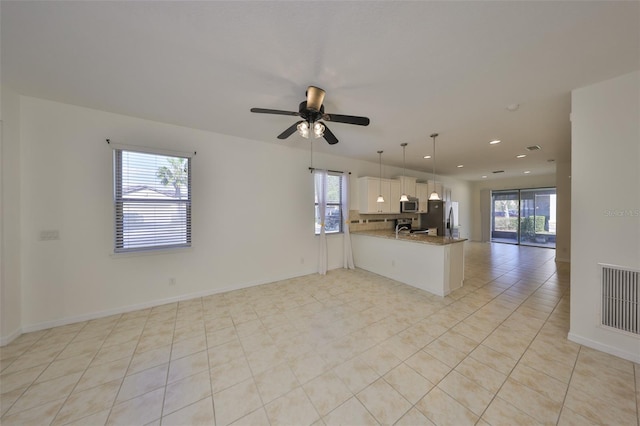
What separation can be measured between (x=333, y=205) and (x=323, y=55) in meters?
3.50

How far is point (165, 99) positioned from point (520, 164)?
7988 mm

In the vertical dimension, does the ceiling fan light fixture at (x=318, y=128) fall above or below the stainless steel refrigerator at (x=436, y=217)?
above

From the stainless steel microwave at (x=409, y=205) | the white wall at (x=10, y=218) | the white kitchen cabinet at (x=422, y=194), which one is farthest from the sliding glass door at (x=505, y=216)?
the white wall at (x=10, y=218)

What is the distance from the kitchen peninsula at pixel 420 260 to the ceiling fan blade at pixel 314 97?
9.36 feet

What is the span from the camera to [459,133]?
3455 millimetres

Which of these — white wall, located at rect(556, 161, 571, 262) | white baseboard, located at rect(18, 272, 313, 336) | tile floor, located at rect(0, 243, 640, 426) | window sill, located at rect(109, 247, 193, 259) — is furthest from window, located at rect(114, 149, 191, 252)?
white wall, located at rect(556, 161, 571, 262)

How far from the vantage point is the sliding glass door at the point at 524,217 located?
7.55m

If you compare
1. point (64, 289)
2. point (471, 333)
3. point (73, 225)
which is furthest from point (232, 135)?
point (471, 333)

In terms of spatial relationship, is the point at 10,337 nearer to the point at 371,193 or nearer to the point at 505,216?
the point at 371,193

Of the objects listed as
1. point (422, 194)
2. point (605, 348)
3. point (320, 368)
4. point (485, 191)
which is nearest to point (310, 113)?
point (320, 368)

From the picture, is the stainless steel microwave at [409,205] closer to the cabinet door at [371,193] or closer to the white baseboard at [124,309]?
the cabinet door at [371,193]

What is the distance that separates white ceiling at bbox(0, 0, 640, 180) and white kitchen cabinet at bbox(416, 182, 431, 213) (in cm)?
341

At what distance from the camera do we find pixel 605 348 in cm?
208

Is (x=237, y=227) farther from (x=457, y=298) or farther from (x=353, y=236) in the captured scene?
(x=457, y=298)
